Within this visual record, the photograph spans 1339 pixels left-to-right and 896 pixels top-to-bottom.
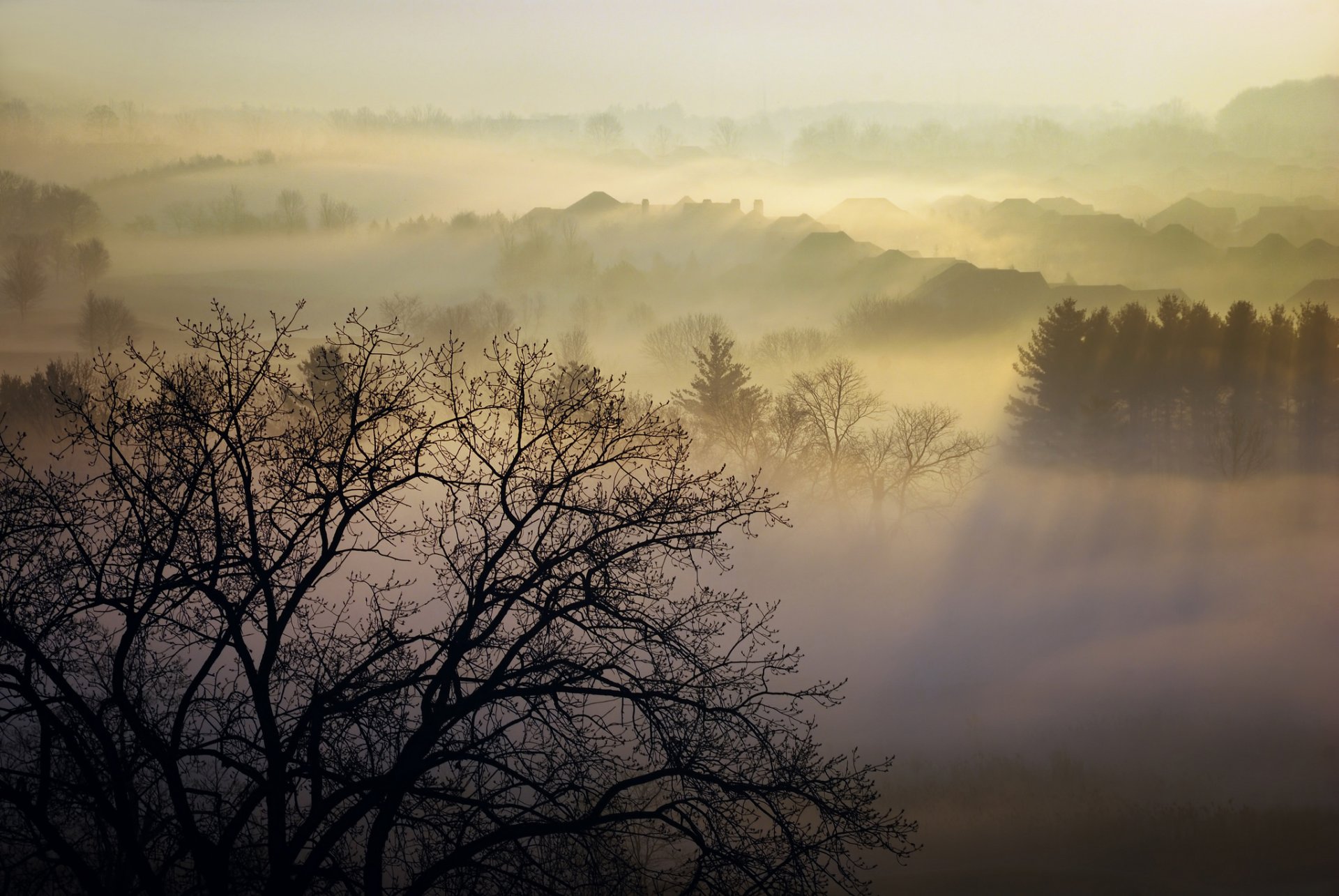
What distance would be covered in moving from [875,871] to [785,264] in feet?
68.9

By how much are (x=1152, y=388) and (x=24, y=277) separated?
1373 inches

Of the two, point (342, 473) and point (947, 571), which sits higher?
point (342, 473)

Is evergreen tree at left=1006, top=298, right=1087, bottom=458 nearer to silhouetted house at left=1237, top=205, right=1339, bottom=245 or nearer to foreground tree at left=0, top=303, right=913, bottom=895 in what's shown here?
silhouetted house at left=1237, top=205, right=1339, bottom=245

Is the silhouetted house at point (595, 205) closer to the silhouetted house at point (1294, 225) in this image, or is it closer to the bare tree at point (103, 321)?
the bare tree at point (103, 321)

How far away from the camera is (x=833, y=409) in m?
31.7

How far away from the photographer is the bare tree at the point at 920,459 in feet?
104

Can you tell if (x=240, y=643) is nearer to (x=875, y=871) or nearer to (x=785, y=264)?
(x=875, y=871)

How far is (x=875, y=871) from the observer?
64.5ft

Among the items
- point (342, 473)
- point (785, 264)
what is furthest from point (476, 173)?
point (342, 473)

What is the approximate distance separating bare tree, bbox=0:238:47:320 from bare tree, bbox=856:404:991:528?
23833 mm

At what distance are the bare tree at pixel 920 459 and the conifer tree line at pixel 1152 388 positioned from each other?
2179 millimetres

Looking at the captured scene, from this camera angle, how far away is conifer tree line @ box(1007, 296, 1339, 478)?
34.1 metres

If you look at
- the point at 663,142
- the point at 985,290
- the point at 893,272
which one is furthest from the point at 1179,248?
the point at 663,142

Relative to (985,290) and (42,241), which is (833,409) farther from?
(42,241)
